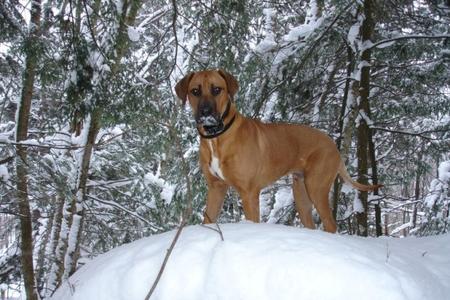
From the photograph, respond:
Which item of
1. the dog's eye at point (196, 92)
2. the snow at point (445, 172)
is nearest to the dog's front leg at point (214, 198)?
the dog's eye at point (196, 92)

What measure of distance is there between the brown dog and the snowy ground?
1.51 metres

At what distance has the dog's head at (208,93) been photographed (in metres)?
4.38

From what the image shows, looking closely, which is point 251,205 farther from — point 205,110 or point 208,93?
point 208,93

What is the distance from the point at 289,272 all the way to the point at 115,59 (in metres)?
4.90

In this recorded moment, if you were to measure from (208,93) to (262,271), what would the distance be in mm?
2401

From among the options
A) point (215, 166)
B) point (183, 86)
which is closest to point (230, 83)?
point (183, 86)

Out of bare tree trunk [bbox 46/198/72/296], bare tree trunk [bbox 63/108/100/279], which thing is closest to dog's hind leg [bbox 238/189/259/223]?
bare tree trunk [bbox 63/108/100/279]

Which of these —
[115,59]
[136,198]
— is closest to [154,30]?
[136,198]

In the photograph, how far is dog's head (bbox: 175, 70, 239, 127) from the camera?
4.38 m

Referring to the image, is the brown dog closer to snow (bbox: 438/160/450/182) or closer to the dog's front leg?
the dog's front leg

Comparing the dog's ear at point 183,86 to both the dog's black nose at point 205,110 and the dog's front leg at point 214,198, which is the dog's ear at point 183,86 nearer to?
the dog's black nose at point 205,110

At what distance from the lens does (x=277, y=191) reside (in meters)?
11.6

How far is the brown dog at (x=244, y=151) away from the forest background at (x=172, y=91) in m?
1.29

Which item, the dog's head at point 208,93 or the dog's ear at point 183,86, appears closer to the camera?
the dog's head at point 208,93
